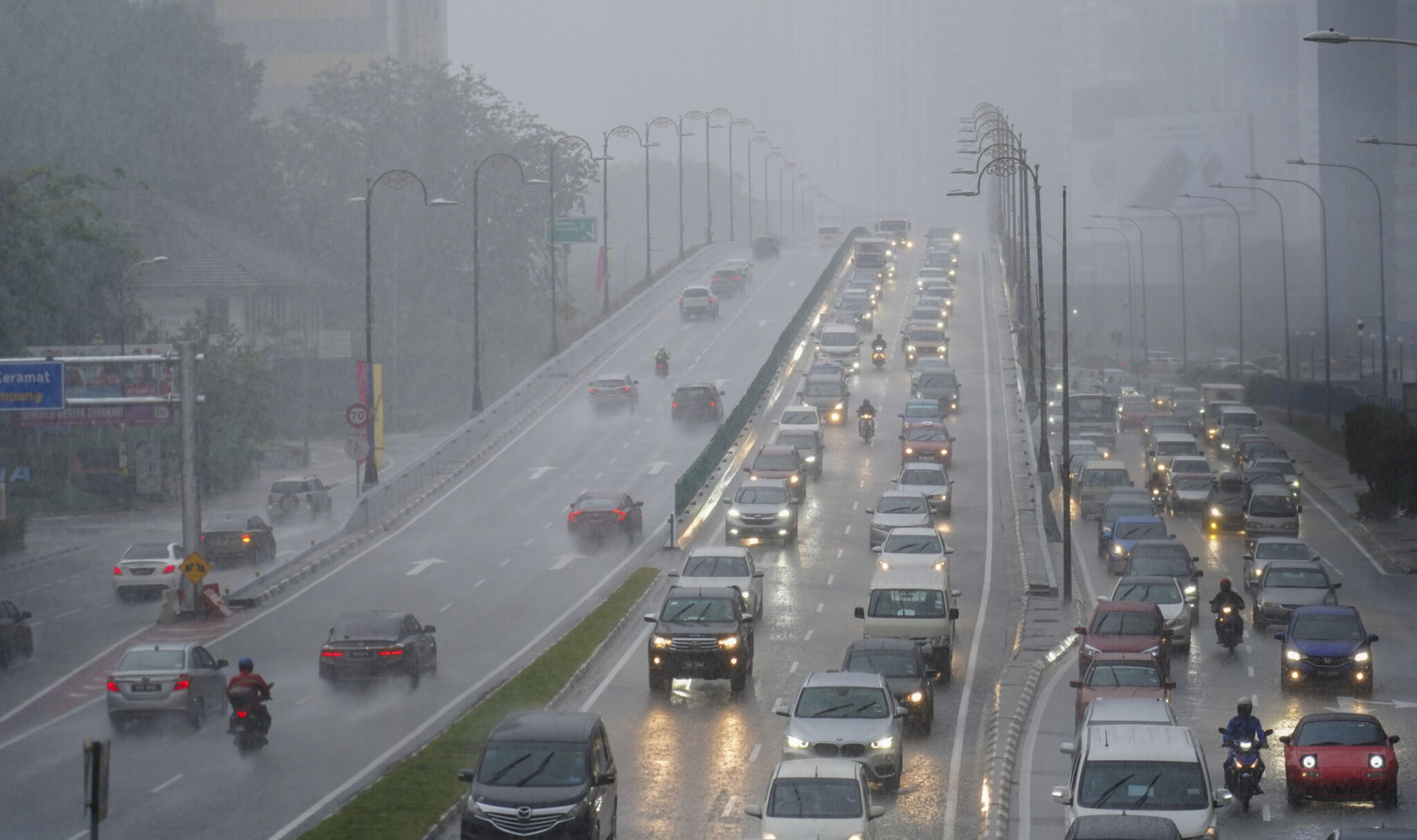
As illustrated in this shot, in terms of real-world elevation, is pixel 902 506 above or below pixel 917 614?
above

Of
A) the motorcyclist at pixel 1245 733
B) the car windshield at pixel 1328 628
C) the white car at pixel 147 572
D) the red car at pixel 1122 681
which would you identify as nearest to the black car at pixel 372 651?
the red car at pixel 1122 681

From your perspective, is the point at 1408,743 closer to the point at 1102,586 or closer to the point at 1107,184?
the point at 1102,586

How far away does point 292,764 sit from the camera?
83.4ft

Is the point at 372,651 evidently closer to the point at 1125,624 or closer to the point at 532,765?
the point at 532,765

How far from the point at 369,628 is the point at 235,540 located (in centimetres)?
1837

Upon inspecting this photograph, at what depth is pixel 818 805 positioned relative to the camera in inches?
749

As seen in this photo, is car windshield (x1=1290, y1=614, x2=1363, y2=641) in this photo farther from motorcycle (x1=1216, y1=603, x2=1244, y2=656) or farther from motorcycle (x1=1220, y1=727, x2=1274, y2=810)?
motorcycle (x1=1220, y1=727, x2=1274, y2=810)

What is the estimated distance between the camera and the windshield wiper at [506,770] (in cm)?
1930

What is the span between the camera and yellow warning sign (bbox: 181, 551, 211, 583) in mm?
38062

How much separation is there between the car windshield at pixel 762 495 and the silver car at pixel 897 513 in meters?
2.25

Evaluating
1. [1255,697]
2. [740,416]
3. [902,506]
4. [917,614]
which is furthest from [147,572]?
[1255,697]

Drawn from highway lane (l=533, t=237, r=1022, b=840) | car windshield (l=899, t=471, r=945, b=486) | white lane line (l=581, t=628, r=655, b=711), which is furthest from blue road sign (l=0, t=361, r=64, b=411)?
car windshield (l=899, t=471, r=945, b=486)

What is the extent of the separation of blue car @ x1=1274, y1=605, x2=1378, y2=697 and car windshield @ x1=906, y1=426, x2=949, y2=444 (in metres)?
25.1

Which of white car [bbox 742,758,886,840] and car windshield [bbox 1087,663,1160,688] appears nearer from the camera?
white car [bbox 742,758,886,840]
